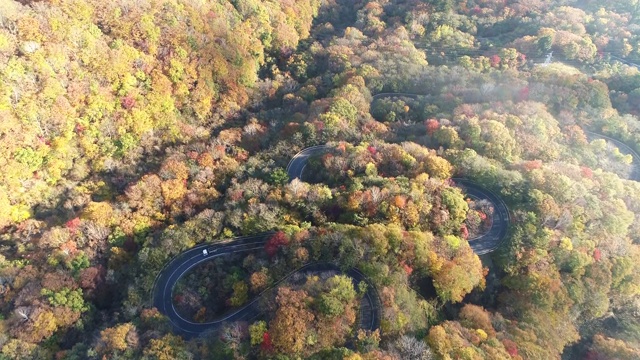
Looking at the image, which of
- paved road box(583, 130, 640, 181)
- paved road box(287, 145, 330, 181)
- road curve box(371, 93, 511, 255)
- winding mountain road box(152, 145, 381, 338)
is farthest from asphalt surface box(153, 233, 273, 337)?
paved road box(583, 130, 640, 181)

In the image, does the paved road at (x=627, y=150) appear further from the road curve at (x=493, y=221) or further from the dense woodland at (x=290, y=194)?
the road curve at (x=493, y=221)

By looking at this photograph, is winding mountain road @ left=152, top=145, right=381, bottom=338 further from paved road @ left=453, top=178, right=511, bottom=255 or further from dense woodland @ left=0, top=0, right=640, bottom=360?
paved road @ left=453, top=178, right=511, bottom=255

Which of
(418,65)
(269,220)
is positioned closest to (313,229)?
(269,220)

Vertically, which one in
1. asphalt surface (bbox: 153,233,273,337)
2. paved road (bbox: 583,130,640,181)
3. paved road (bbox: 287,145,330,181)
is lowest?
asphalt surface (bbox: 153,233,273,337)

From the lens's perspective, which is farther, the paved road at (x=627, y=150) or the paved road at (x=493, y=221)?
the paved road at (x=627, y=150)

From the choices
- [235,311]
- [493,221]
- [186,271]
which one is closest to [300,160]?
[186,271]

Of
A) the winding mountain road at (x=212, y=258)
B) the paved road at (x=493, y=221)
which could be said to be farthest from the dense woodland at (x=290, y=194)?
the paved road at (x=493, y=221)

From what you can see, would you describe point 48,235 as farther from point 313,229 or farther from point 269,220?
point 313,229
